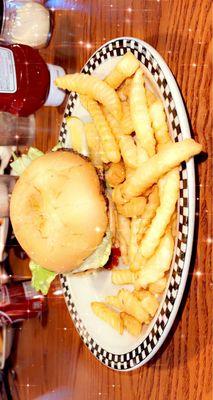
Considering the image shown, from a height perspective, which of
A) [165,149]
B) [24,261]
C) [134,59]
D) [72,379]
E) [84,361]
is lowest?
[72,379]

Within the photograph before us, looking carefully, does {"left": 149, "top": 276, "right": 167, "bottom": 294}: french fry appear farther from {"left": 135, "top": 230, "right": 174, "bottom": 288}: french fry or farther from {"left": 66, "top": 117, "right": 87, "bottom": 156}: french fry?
{"left": 66, "top": 117, "right": 87, "bottom": 156}: french fry

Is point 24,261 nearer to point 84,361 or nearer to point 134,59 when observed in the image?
point 84,361

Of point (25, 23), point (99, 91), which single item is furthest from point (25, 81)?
point (99, 91)

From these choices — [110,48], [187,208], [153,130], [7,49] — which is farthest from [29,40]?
[187,208]

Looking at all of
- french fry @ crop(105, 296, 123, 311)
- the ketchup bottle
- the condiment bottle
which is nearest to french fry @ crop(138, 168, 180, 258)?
french fry @ crop(105, 296, 123, 311)

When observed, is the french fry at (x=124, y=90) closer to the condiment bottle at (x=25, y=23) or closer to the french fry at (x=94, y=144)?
the french fry at (x=94, y=144)

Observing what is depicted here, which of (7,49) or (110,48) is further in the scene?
(7,49)

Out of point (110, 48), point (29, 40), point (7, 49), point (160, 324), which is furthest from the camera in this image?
point (29, 40)
